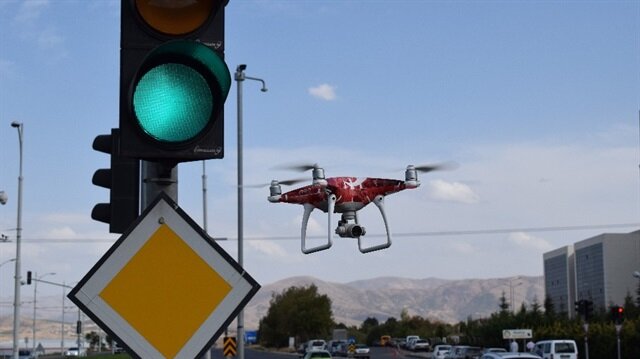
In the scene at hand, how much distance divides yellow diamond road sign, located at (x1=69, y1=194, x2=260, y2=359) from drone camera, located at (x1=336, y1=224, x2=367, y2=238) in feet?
39.6

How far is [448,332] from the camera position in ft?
442

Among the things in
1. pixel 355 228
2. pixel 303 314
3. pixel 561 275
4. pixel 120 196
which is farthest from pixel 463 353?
pixel 561 275

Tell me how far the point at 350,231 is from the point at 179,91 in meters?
12.6

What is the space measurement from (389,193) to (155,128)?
1733cm

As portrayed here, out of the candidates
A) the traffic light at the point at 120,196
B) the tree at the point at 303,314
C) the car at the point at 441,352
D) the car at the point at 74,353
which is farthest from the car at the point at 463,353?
the traffic light at the point at 120,196

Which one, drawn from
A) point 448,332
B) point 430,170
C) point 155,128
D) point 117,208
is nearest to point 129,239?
point 155,128

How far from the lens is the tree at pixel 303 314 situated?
446 ft

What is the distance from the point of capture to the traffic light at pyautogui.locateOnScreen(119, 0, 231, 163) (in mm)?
4301

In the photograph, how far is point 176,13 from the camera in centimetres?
447

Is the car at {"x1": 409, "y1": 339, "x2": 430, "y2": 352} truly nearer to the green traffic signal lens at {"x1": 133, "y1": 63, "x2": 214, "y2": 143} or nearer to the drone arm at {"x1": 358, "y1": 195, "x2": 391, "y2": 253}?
the drone arm at {"x1": 358, "y1": 195, "x2": 391, "y2": 253}

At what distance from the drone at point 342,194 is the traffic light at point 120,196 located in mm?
11949

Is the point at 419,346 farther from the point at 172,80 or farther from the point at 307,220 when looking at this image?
the point at 172,80

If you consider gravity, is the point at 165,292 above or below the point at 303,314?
below

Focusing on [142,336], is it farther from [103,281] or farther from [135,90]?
[135,90]
